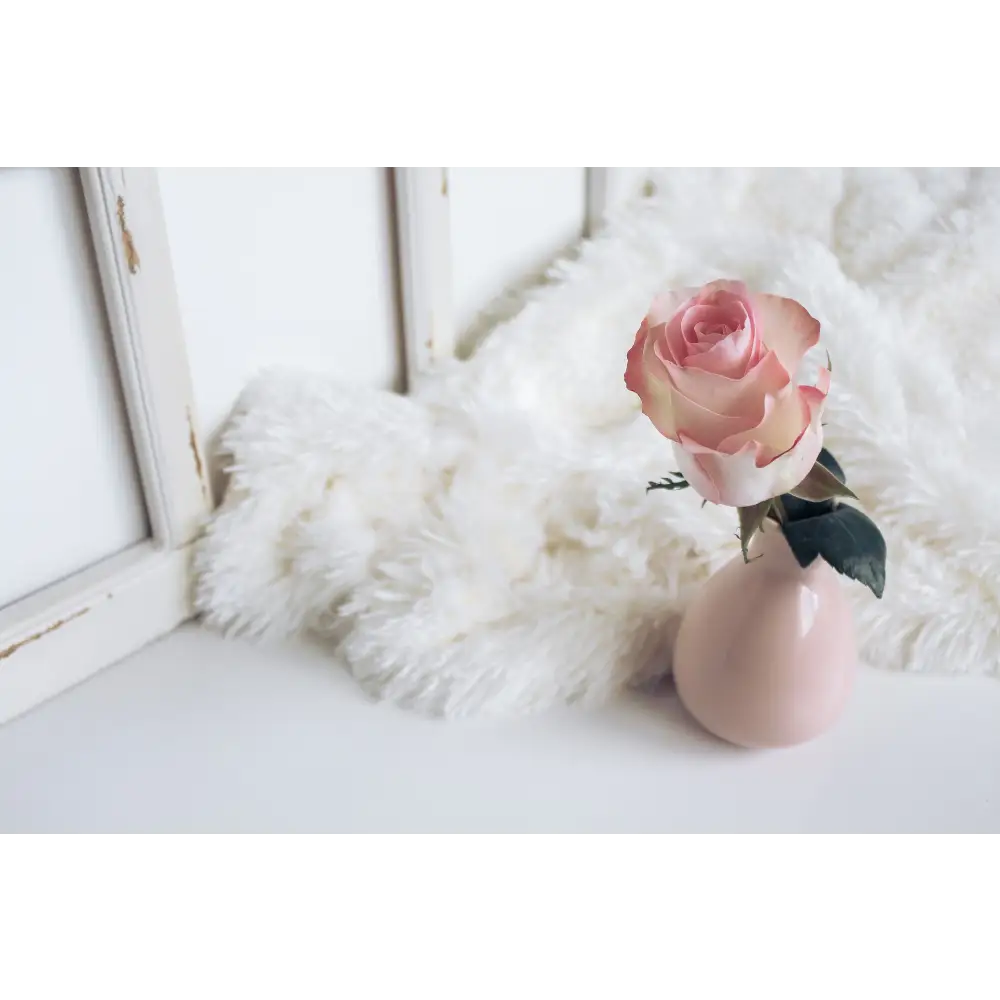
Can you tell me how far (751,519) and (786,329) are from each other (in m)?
0.10

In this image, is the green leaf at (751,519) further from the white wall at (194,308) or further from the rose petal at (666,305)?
the white wall at (194,308)

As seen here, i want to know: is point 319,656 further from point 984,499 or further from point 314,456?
point 984,499

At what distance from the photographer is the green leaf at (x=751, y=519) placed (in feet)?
1.51

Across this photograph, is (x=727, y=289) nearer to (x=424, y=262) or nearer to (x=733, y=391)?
(x=733, y=391)

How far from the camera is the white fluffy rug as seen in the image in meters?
0.59

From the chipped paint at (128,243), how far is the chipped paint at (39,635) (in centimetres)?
22

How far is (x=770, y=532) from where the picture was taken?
0.51m

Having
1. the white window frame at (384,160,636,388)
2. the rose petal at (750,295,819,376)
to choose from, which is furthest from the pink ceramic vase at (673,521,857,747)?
the white window frame at (384,160,636,388)

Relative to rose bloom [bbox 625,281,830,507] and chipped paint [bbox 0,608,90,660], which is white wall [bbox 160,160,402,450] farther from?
rose bloom [bbox 625,281,830,507]
